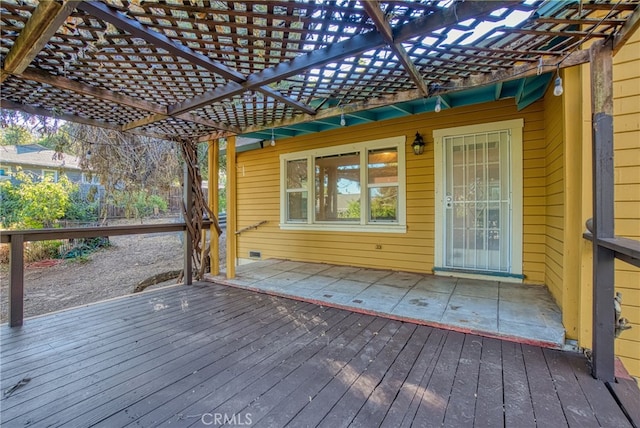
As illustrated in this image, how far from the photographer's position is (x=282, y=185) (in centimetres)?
576

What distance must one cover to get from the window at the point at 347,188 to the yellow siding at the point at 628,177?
8.18 feet

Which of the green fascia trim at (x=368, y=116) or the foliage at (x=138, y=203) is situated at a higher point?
the green fascia trim at (x=368, y=116)

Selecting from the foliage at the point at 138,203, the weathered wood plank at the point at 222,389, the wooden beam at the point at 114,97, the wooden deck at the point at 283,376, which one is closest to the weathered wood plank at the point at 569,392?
the wooden deck at the point at 283,376

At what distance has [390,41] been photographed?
1.62 metres

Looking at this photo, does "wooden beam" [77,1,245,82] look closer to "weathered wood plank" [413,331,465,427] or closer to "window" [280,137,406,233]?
"weathered wood plank" [413,331,465,427]

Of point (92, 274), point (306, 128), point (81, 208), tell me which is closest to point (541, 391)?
point (306, 128)

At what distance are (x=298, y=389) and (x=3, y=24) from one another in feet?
9.11

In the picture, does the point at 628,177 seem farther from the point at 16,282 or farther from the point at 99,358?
the point at 16,282

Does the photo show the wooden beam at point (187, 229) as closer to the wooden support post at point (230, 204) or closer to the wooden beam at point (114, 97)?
the wooden support post at point (230, 204)

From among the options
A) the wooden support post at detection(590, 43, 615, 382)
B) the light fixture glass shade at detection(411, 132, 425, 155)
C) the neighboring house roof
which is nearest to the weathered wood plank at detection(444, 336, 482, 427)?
the wooden support post at detection(590, 43, 615, 382)

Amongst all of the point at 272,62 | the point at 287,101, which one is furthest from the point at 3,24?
the point at 287,101

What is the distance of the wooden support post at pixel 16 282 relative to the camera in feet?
8.39

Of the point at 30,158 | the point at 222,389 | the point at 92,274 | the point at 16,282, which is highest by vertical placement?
the point at 30,158

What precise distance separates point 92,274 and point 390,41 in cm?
907
